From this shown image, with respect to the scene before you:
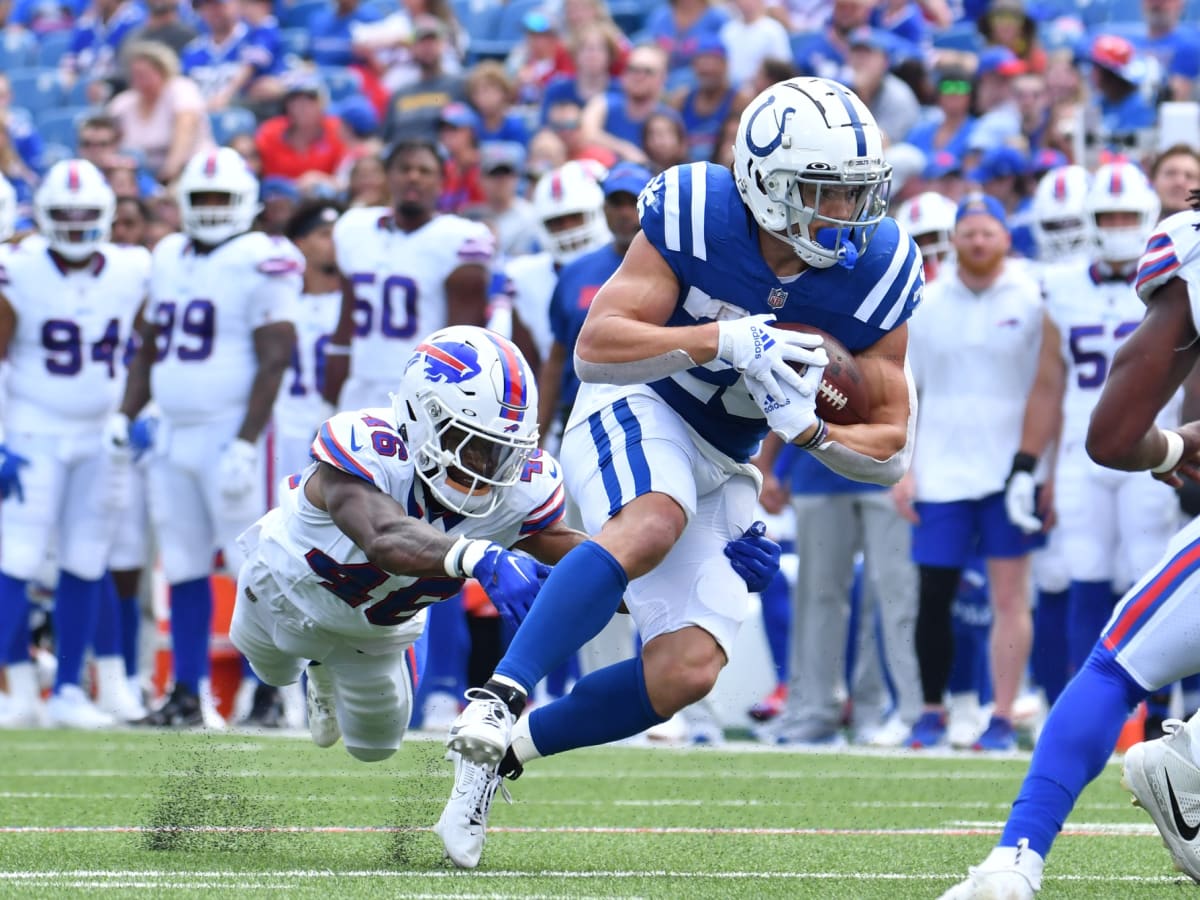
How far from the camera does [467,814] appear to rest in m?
4.40

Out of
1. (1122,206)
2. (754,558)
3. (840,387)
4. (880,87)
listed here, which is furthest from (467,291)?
(840,387)

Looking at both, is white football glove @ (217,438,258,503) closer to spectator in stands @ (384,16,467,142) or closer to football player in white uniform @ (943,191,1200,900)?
spectator in stands @ (384,16,467,142)

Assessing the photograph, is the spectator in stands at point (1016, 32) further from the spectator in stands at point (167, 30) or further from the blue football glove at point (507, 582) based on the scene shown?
the blue football glove at point (507, 582)

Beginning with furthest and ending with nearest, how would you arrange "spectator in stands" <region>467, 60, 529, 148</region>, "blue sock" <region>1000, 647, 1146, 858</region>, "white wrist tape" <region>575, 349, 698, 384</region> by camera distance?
"spectator in stands" <region>467, 60, 529, 148</region> → "white wrist tape" <region>575, 349, 698, 384</region> → "blue sock" <region>1000, 647, 1146, 858</region>

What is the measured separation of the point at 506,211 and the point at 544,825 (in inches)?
218

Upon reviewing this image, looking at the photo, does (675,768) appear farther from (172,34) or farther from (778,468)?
(172,34)

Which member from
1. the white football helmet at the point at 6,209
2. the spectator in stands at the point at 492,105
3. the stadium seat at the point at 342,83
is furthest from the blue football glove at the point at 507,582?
the stadium seat at the point at 342,83

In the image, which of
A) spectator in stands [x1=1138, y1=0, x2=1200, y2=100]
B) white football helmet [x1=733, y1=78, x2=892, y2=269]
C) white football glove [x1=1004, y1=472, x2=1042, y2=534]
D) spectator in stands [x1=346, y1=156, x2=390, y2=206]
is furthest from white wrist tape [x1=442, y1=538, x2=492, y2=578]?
spectator in stands [x1=1138, y1=0, x2=1200, y2=100]

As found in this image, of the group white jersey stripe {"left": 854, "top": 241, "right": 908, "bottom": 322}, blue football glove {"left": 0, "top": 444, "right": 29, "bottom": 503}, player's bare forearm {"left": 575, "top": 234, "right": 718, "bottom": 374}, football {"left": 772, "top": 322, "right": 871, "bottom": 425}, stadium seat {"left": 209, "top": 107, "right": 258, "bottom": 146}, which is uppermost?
white jersey stripe {"left": 854, "top": 241, "right": 908, "bottom": 322}

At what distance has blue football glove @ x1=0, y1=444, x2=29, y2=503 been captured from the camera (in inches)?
329

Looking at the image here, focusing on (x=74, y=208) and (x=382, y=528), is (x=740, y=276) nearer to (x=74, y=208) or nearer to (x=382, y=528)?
(x=382, y=528)

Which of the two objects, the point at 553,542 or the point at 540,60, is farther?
the point at 540,60

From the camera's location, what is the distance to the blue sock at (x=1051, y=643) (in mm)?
7812

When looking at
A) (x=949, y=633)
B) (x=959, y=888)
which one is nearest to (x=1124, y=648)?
(x=959, y=888)
